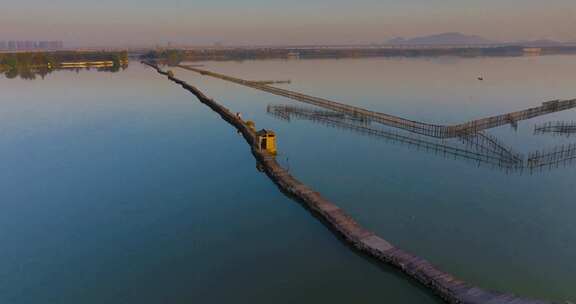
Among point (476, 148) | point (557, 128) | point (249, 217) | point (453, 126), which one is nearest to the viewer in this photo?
point (249, 217)

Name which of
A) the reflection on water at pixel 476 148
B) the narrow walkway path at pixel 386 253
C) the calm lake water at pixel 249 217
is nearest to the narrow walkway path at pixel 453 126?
the reflection on water at pixel 476 148

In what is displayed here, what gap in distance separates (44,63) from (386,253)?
13696 cm

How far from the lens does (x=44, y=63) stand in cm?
12500

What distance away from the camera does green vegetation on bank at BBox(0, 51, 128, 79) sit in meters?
111

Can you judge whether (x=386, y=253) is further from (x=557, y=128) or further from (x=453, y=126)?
(x=557, y=128)

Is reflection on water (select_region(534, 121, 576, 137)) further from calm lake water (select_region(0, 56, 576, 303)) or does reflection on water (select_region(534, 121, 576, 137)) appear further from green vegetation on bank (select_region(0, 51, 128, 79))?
green vegetation on bank (select_region(0, 51, 128, 79))

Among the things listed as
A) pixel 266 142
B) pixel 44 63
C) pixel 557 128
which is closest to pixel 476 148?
pixel 557 128

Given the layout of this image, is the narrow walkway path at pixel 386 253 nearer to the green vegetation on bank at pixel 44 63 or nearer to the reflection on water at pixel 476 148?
the reflection on water at pixel 476 148

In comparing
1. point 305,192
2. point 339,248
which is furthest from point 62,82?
point 339,248

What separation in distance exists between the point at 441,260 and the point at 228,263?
9100mm

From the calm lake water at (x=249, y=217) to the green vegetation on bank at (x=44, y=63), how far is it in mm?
80364

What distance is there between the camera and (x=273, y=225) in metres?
21.3

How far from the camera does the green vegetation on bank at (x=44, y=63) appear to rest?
11062 centimetres

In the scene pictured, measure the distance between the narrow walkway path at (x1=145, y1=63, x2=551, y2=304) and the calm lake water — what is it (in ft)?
1.62
